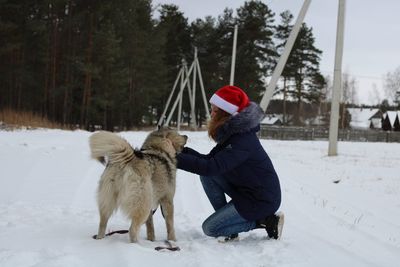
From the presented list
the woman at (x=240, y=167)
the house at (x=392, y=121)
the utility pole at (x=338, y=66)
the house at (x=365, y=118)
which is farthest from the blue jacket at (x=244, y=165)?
the house at (x=365, y=118)

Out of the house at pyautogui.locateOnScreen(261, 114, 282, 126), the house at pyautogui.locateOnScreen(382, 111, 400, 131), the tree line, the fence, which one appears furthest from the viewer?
the house at pyautogui.locateOnScreen(261, 114, 282, 126)

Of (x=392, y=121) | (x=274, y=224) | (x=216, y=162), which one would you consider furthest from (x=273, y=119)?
(x=216, y=162)

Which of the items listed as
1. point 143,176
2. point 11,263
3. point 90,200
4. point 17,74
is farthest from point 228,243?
point 17,74

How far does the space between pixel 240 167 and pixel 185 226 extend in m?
1.16

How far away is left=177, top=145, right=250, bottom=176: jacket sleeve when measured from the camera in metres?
3.62

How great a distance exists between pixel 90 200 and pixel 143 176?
249 centimetres

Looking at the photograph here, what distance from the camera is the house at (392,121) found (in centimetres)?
5847

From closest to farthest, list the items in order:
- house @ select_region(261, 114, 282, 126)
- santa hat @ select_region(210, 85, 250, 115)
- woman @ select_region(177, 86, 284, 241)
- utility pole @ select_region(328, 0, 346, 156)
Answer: woman @ select_region(177, 86, 284, 241), santa hat @ select_region(210, 85, 250, 115), utility pole @ select_region(328, 0, 346, 156), house @ select_region(261, 114, 282, 126)

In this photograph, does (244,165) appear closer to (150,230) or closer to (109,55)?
(150,230)

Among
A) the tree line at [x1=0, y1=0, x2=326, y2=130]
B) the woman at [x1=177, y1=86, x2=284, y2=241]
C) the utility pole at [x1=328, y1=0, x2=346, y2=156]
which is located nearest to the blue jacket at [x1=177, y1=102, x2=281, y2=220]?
the woman at [x1=177, y1=86, x2=284, y2=241]

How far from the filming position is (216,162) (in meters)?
3.65

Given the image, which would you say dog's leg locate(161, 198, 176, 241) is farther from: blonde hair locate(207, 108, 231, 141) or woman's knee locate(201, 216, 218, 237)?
blonde hair locate(207, 108, 231, 141)

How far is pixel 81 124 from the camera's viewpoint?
2873cm

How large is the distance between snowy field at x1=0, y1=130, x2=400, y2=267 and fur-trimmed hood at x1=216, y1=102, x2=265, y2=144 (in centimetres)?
108
